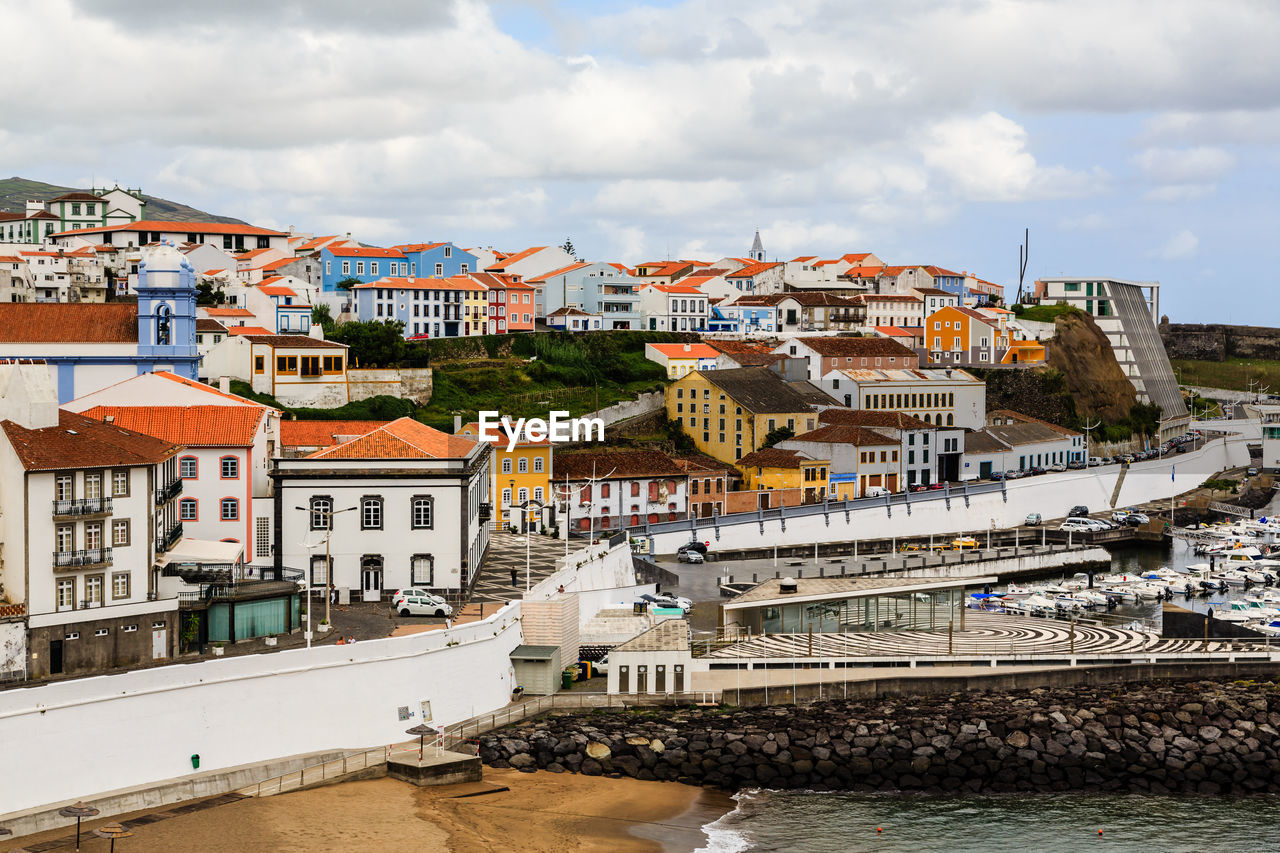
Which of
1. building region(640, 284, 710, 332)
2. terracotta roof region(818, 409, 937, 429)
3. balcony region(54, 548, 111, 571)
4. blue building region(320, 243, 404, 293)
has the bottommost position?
balcony region(54, 548, 111, 571)

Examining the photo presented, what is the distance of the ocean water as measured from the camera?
1252 inches

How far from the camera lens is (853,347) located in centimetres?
9544

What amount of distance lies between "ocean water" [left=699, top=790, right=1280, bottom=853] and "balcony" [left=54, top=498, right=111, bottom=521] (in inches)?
597

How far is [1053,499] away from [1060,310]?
41.6 metres

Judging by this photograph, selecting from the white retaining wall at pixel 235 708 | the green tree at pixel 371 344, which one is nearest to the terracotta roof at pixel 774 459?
the green tree at pixel 371 344

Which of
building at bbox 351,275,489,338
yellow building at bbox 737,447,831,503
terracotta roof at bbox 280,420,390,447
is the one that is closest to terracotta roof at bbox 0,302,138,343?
terracotta roof at bbox 280,420,390,447

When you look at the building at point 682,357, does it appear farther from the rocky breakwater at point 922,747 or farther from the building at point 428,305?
the rocky breakwater at point 922,747

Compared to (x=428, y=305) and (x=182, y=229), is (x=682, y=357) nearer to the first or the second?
(x=428, y=305)

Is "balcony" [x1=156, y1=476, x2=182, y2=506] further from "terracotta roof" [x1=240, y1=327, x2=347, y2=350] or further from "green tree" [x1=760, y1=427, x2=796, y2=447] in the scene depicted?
"green tree" [x1=760, y1=427, x2=796, y2=447]

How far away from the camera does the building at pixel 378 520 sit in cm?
4234

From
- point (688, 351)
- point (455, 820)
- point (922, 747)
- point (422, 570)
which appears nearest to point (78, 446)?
point (422, 570)

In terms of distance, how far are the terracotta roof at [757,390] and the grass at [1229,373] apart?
71.8 metres

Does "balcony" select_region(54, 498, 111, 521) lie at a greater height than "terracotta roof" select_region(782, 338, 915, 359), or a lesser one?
lesser

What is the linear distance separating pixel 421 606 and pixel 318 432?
18120 mm
